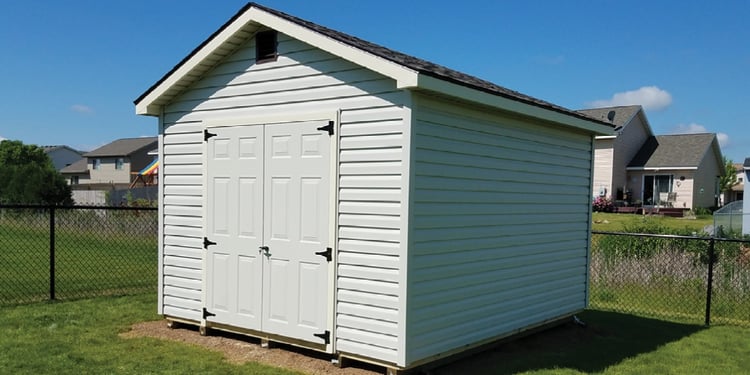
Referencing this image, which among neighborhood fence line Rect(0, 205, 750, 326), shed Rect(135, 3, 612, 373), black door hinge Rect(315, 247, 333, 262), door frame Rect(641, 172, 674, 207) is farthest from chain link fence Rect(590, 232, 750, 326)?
door frame Rect(641, 172, 674, 207)

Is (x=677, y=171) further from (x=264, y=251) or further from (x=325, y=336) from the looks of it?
(x=325, y=336)

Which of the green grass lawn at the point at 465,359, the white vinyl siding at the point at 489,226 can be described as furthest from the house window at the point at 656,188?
the white vinyl siding at the point at 489,226

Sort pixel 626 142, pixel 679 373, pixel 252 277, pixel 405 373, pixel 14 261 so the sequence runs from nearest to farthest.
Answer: pixel 405 373
pixel 679 373
pixel 252 277
pixel 14 261
pixel 626 142

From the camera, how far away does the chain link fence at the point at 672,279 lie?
8844 mm

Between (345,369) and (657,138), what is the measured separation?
1245 inches

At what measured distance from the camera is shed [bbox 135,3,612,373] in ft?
16.8

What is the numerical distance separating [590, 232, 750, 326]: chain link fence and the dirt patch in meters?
5.39

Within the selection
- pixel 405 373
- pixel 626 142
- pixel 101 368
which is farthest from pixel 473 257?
pixel 626 142

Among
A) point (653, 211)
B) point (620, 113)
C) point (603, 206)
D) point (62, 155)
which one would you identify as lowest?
point (653, 211)

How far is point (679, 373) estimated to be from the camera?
225 inches

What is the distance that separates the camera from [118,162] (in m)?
49.5

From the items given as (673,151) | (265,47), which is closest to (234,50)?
(265,47)

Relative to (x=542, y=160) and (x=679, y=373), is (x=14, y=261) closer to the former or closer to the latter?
(x=542, y=160)

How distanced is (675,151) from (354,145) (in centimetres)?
2972
